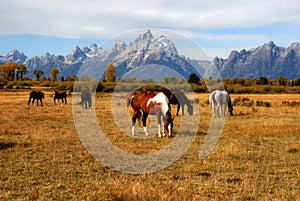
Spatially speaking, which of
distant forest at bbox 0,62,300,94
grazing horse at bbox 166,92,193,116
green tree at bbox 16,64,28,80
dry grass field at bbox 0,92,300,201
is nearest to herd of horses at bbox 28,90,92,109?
distant forest at bbox 0,62,300,94

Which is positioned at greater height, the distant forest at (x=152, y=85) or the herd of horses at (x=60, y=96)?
the distant forest at (x=152, y=85)

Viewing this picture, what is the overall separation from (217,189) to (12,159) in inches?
285

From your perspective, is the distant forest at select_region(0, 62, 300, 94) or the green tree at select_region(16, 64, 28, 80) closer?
the distant forest at select_region(0, 62, 300, 94)

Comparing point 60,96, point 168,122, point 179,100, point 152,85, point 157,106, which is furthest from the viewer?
point 152,85

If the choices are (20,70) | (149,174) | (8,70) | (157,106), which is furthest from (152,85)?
(20,70)

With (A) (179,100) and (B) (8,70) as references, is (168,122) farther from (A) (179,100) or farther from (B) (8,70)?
(B) (8,70)

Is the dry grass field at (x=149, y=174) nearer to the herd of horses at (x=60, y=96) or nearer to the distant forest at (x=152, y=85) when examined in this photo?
the herd of horses at (x=60, y=96)

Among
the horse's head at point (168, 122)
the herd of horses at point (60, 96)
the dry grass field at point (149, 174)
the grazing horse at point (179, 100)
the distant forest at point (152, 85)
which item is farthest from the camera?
the distant forest at point (152, 85)

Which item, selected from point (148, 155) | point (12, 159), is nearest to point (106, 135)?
point (148, 155)

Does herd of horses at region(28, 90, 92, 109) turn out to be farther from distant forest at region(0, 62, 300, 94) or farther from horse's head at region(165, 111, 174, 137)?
horse's head at region(165, 111, 174, 137)

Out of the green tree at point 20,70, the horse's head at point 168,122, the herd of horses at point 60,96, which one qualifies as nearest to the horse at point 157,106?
the horse's head at point 168,122

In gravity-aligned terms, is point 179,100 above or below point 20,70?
below

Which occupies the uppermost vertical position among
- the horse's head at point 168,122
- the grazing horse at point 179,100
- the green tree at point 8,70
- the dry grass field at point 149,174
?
the green tree at point 8,70

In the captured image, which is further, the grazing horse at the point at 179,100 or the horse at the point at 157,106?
the grazing horse at the point at 179,100
